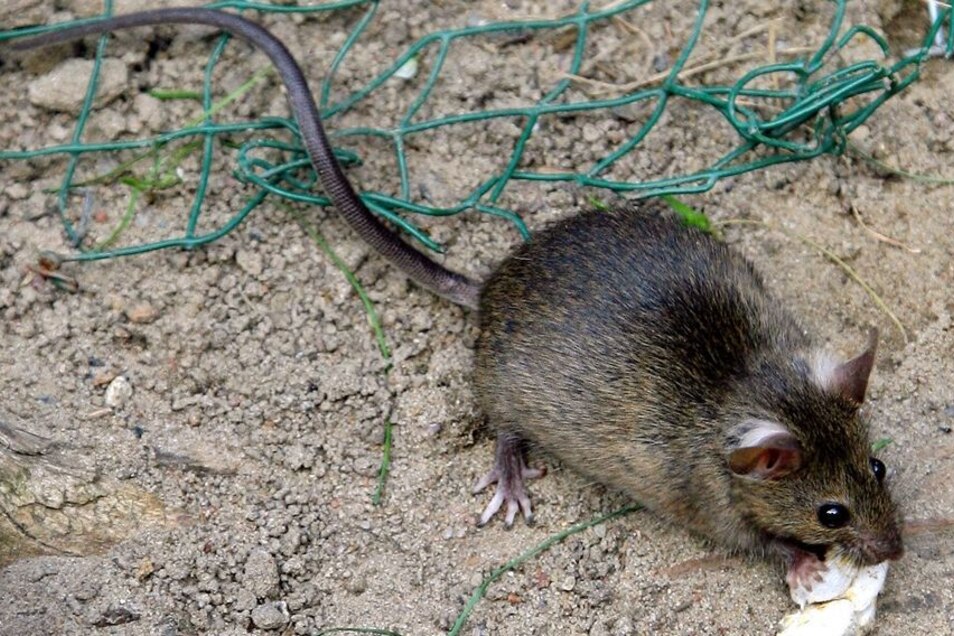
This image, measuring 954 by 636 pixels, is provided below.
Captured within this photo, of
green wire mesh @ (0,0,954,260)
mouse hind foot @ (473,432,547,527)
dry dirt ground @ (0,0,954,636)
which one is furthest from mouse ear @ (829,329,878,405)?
mouse hind foot @ (473,432,547,527)

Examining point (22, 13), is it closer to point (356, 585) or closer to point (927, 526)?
point (356, 585)

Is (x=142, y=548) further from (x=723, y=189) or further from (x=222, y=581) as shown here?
(x=723, y=189)

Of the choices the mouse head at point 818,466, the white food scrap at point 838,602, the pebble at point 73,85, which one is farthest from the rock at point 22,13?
the white food scrap at point 838,602

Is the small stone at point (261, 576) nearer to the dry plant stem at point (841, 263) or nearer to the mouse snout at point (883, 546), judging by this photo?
the mouse snout at point (883, 546)

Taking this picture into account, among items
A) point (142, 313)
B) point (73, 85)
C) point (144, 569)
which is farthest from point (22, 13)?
point (144, 569)

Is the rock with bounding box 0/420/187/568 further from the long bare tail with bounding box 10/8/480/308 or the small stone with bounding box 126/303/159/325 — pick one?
the long bare tail with bounding box 10/8/480/308
